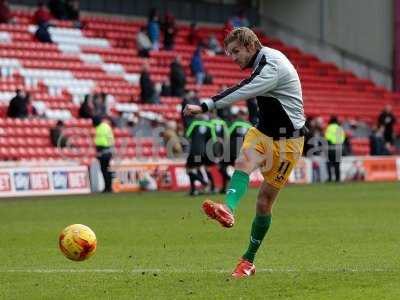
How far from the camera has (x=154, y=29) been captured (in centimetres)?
4094

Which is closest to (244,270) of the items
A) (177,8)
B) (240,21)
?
(240,21)

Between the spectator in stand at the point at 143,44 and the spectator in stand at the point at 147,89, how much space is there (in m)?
3.89

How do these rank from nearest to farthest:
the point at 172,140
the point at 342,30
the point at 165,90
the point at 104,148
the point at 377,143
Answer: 1. the point at 104,148
2. the point at 172,140
3. the point at 165,90
4. the point at 377,143
5. the point at 342,30

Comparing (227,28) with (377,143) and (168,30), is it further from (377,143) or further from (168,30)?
(168,30)

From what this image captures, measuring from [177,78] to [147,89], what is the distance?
5.30ft

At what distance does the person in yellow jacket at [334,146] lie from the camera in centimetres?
3619

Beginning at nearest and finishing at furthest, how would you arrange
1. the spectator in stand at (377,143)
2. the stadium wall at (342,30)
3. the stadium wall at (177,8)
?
the spectator in stand at (377,143)
the stadium wall at (177,8)
the stadium wall at (342,30)

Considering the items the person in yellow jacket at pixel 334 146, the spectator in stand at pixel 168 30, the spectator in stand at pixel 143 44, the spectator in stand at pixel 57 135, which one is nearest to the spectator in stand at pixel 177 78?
the spectator in stand at pixel 143 44

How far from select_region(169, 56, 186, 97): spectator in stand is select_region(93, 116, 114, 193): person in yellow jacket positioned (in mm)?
7340

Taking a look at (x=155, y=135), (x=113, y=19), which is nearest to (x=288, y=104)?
(x=155, y=135)

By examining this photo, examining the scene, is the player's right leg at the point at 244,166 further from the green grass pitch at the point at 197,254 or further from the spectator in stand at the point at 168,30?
the spectator in stand at the point at 168,30

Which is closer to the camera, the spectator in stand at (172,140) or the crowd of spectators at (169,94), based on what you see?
the crowd of spectators at (169,94)

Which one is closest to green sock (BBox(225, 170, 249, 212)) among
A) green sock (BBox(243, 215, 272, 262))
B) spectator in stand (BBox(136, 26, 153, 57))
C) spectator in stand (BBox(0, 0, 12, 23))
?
green sock (BBox(243, 215, 272, 262))

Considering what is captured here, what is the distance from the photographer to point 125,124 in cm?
3509
